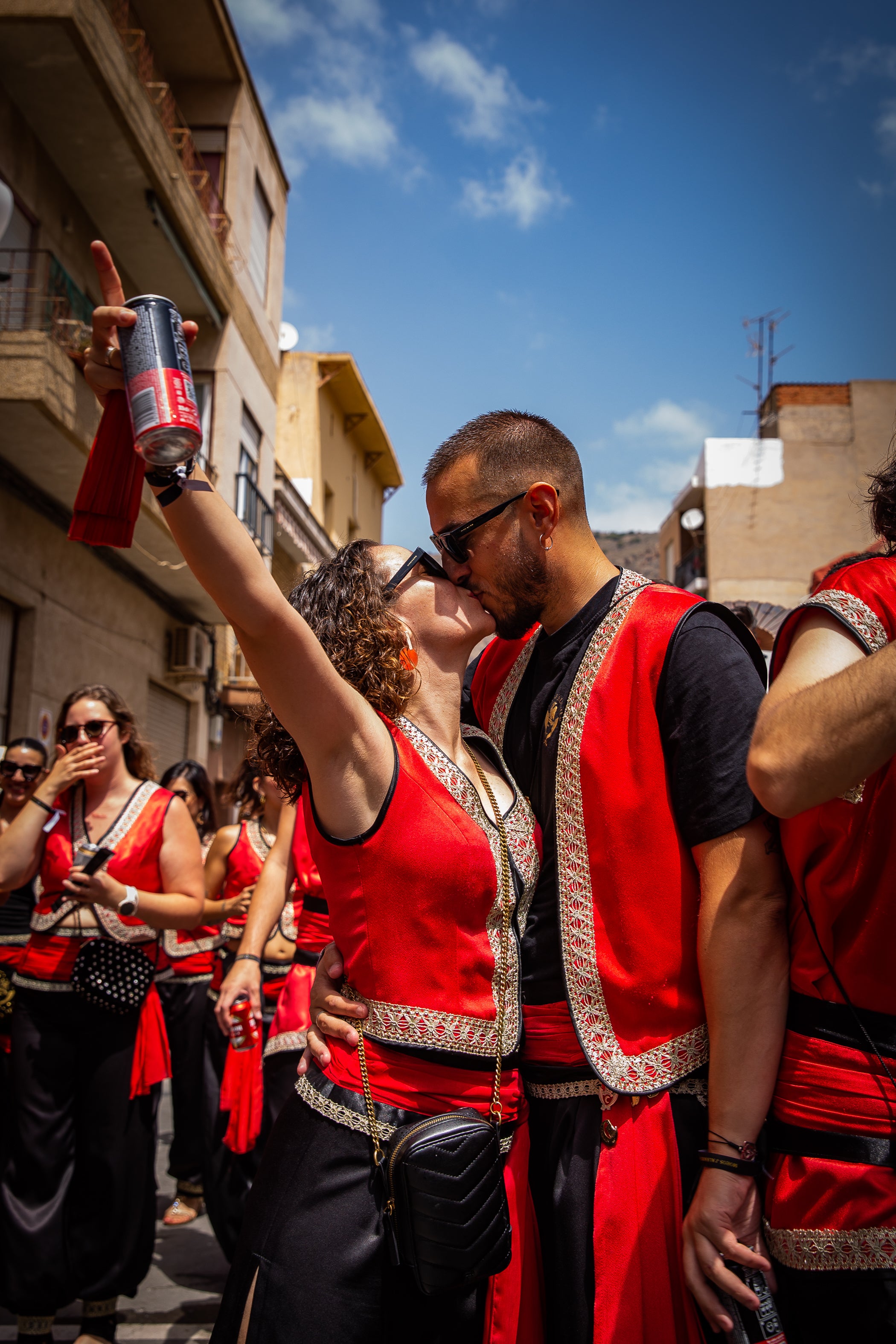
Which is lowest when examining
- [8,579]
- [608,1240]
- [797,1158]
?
[608,1240]

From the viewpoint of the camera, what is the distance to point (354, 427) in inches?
985

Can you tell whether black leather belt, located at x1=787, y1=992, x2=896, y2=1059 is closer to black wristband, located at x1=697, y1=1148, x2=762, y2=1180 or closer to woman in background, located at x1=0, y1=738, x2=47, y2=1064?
black wristband, located at x1=697, y1=1148, x2=762, y2=1180

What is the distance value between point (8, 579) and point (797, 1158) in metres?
9.30

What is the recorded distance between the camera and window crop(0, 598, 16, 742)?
9.87m

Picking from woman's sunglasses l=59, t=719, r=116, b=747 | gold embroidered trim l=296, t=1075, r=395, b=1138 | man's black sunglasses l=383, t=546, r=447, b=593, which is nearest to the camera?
gold embroidered trim l=296, t=1075, r=395, b=1138

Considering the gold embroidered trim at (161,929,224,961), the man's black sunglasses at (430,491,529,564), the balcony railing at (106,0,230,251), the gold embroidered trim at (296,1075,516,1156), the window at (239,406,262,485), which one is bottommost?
the gold embroidered trim at (161,929,224,961)

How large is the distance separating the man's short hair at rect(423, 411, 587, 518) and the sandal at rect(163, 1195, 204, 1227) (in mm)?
5075

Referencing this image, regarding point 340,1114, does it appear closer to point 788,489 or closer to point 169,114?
point 169,114

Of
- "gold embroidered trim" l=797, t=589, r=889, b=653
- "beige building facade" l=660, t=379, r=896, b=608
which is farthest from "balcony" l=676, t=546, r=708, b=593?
"gold embroidered trim" l=797, t=589, r=889, b=653

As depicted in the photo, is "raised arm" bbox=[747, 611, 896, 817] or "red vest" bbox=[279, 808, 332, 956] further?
"red vest" bbox=[279, 808, 332, 956]

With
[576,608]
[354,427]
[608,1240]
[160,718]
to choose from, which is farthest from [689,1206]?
[354,427]

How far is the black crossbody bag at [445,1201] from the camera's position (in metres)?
1.76

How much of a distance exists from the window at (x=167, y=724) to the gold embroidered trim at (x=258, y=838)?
744 centimetres

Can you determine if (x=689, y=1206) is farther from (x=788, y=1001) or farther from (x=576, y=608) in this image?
(x=576, y=608)
